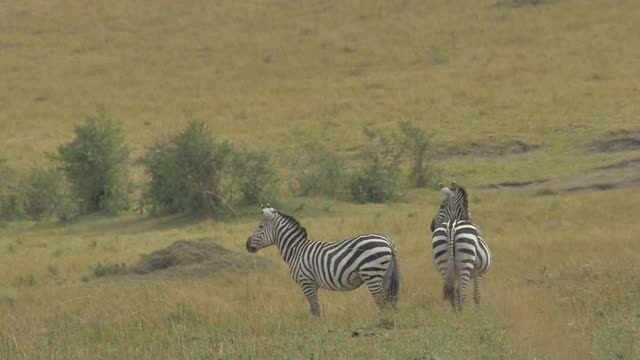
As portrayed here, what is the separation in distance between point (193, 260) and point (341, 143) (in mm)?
26167

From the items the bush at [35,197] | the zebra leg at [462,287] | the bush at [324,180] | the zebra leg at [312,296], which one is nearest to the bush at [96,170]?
the bush at [35,197]

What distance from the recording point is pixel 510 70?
175 feet

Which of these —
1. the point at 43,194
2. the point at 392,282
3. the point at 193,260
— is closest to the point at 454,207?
the point at 392,282

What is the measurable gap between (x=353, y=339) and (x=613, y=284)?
2708 millimetres

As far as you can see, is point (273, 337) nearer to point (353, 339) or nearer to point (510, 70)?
point (353, 339)

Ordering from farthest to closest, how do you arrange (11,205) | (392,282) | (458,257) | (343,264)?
→ 1. (11,205)
2. (343,264)
3. (458,257)
4. (392,282)

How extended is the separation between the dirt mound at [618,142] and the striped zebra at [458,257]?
26.9 metres

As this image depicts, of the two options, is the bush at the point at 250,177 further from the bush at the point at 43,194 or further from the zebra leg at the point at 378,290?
the zebra leg at the point at 378,290

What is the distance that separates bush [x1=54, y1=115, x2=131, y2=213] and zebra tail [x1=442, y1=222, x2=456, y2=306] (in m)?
20.6

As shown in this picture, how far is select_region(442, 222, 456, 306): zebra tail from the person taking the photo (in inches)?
399

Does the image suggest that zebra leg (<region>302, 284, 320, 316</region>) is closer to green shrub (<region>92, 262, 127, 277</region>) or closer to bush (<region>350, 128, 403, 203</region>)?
green shrub (<region>92, 262, 127, 277</region>)

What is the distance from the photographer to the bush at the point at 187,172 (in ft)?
90.2

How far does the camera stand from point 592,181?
29.4 metres

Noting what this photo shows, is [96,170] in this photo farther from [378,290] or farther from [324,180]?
[378,290]
